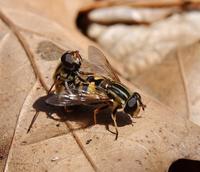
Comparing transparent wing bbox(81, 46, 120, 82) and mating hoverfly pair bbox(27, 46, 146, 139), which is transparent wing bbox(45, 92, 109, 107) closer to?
mating hoverfly pair bbox(27, 46, 146, 139)

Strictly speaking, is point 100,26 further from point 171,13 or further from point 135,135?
point 135,135

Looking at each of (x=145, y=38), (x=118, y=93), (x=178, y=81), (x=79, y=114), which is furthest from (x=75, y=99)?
(x=145, y=38)

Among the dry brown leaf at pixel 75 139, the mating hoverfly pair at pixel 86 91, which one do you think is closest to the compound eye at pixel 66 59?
the mating hoverfly pair at pixel 86 91

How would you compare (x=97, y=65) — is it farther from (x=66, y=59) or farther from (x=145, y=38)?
(x=145, y=38)

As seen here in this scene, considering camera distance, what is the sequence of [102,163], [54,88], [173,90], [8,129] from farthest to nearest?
[173,90], [54,88], [8,129], [102,163]

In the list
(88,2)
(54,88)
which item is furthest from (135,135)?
(88,2)

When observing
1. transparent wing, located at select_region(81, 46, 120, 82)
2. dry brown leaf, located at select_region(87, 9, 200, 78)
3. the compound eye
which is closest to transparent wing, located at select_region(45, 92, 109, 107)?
the compound eye
